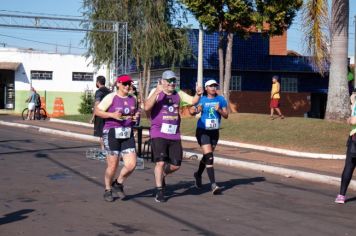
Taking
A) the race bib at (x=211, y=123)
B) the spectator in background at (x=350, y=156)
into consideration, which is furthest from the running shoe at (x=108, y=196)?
the spectator in background at (x=350, y=156)

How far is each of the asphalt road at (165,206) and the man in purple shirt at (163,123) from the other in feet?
1.79

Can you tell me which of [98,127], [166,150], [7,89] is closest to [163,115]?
[166,150]

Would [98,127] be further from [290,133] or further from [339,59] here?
[339,59]

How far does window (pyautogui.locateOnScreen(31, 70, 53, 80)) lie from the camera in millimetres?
47125

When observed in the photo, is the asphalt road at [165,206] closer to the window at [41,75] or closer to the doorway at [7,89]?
the window at [41,75]

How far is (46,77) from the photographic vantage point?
47.5 metres

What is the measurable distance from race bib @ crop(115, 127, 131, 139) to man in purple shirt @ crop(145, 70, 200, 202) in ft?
1.24

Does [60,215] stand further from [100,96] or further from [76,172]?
[100,96]

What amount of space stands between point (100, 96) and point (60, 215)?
6.00 meters

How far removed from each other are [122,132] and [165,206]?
1251mm

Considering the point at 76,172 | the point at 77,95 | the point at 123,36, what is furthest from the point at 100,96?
the point at 77,95

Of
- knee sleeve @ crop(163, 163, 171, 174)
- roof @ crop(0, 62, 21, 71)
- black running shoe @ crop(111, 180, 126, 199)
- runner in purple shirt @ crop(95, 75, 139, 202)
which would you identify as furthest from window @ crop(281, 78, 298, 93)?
runner in purple shirt @ crop(95, 75, 139, 202)

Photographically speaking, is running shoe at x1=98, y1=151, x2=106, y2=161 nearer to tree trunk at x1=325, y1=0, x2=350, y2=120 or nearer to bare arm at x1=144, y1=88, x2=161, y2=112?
bare arm at x1=144, y1=88, x2=161, y2=112

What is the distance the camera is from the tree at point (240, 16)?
24656 mm
